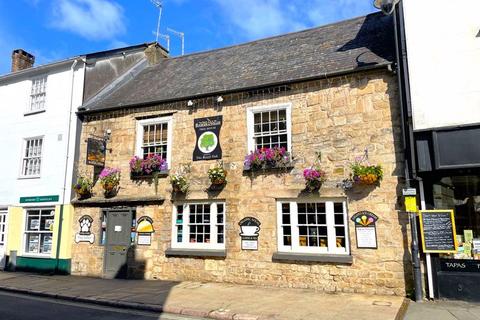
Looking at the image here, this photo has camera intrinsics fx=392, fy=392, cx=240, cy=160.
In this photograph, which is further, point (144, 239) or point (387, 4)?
point (144, 239)

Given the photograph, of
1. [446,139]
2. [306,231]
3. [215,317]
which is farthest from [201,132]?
[446,139]

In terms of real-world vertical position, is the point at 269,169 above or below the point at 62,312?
above

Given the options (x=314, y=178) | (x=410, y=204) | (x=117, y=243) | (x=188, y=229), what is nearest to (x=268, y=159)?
(x=314, y=178)

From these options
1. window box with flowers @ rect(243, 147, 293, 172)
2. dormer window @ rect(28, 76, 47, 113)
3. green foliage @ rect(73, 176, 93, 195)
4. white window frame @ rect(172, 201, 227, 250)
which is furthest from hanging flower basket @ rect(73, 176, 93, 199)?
window box with flowers @ rect(243, 147, 293, 172)

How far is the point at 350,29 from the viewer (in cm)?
1325

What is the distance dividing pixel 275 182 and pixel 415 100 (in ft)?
13.4

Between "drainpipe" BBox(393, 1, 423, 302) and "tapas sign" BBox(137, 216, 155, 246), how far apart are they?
744 cm

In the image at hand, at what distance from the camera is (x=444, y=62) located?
909cm

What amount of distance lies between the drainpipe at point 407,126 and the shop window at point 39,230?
1173 centimetres

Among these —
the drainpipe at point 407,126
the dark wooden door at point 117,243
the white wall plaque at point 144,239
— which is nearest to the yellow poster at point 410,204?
the drainpipe at point 407,126

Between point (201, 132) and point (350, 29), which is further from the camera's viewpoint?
point (350, 29)

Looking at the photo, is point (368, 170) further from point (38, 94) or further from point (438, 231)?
point (38, 94)

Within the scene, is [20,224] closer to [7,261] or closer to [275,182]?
[7,261]

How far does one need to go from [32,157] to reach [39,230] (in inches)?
111
